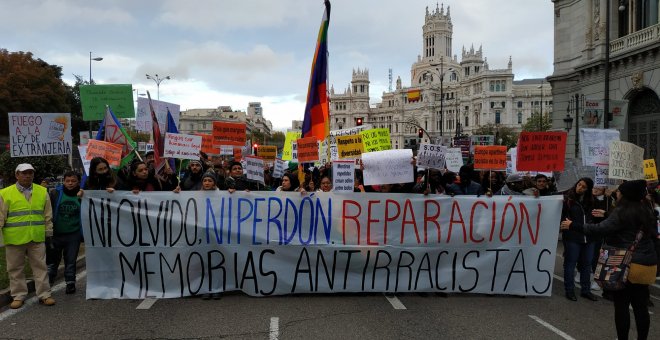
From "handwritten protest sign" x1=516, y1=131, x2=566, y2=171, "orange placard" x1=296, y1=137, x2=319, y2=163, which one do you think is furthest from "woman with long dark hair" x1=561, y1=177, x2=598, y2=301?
"orange placard" x1=296, y1=137, x2=319, y2=163

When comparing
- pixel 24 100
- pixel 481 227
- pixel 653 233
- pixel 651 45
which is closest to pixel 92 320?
pixel 481 227

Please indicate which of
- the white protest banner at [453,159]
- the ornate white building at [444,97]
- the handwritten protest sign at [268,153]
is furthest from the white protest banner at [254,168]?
the ornate white building at [444,97]

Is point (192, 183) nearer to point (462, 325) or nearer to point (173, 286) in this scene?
point (173, 286)

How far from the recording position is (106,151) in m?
8.09

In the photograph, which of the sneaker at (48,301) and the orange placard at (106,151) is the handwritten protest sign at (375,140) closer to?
the orange placard at (106,151)

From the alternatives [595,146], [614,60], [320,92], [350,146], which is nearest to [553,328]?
[595,146]

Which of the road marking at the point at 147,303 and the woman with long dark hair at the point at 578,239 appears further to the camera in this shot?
the woman with long dark hair at the point at 578,239

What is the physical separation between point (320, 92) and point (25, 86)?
42572mm

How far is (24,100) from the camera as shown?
42375 millimetres

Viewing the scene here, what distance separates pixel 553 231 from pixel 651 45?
1767 cm

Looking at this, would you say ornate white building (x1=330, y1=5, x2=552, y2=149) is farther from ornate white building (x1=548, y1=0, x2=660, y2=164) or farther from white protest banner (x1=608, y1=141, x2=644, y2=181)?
white protest banner (x1=608, y1=141, x2=644, y2=181)

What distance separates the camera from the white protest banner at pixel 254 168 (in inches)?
356

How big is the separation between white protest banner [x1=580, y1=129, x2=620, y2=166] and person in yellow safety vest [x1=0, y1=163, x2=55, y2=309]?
312 inches

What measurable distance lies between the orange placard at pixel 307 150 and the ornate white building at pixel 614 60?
46.6ft
